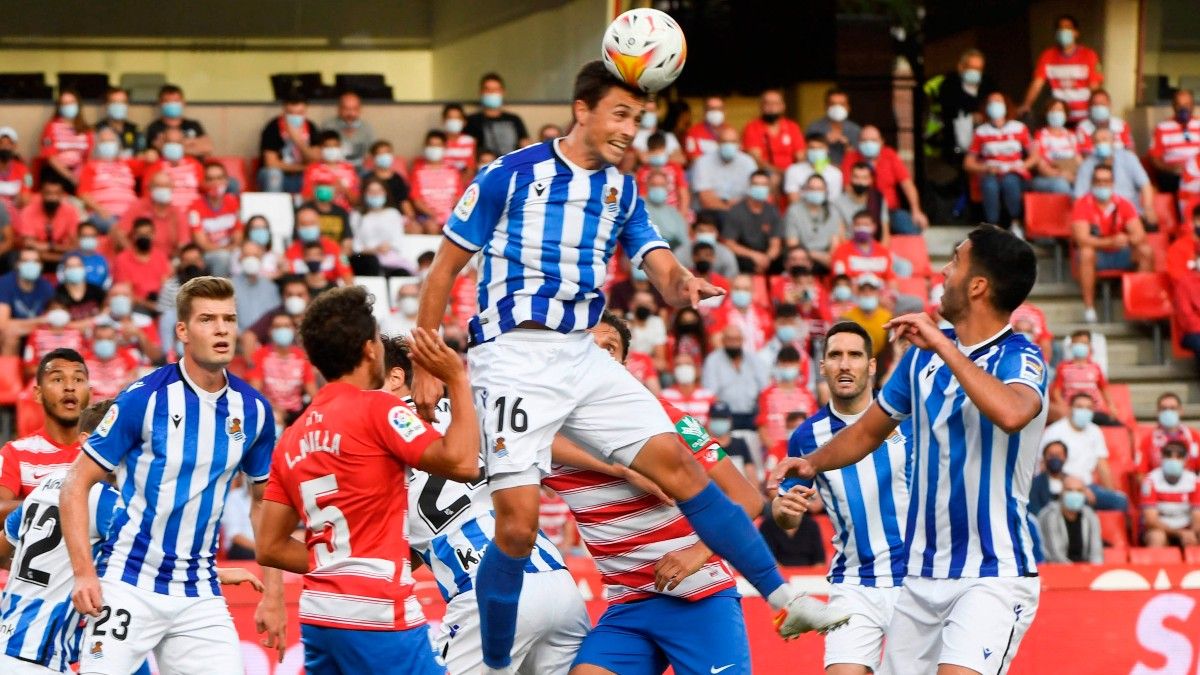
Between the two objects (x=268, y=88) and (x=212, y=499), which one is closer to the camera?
(x=212, y=499)

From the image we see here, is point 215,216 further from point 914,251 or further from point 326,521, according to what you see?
point 326,521

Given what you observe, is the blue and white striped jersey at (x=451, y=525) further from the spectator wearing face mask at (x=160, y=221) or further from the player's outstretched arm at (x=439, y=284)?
the spectator wearing face mask at (x=160, y=221)

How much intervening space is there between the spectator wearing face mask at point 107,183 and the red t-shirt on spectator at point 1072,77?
Result: 9869 mm

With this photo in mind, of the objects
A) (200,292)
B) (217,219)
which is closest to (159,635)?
(200,292)

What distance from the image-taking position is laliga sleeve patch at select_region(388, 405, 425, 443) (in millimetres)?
6125

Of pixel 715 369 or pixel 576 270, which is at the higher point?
pixel 576 270

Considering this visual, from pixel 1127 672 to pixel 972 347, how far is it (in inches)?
203

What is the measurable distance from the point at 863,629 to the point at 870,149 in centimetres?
1102

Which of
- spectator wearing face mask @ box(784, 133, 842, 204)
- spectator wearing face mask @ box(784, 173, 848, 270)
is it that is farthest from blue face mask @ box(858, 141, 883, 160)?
spectator wearing face mask @ box(784, 173, 848, 270)

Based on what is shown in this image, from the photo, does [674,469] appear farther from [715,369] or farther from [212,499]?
[715,369]

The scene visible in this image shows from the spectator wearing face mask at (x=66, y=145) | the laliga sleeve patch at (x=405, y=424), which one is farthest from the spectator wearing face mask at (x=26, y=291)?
the laliga sleeve patch at (x=405, y=424)

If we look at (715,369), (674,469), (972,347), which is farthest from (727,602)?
(715,369)

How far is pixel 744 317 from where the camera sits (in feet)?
53.0

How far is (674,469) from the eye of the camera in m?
6.41
